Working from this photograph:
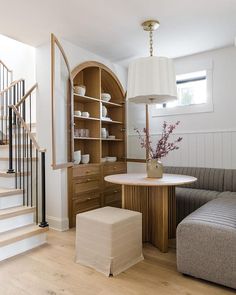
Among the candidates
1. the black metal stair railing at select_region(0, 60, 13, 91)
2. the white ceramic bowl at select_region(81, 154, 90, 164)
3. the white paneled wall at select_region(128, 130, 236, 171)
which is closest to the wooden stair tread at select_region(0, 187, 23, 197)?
the white ceramic bowl at select_region(81, 154, 90, 164)

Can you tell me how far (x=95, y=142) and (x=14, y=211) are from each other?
5.16 ft

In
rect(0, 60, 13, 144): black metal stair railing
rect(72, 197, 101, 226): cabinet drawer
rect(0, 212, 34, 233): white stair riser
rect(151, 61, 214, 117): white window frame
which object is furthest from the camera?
rect(0, 60, 13, 144): black metal stair railing

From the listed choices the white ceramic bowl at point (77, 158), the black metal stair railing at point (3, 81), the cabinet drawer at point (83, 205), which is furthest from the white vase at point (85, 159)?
the black metal stair railing at point (3, 81)

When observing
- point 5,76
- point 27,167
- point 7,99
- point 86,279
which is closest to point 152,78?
point 86,279

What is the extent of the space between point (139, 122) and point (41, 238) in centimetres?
250

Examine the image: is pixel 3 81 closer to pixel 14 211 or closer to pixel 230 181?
pixel 14 211

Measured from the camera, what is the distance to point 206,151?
3.81 meters

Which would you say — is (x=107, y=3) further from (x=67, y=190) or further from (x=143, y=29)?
(x=67, y=190)

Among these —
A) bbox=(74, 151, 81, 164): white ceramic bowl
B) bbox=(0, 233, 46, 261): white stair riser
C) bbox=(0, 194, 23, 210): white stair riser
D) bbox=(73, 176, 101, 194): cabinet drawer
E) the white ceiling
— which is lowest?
bbox=(0, 233, 46, 261): white stair riser

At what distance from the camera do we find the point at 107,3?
246 centimetres

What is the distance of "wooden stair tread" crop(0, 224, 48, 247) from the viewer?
7.93 ft

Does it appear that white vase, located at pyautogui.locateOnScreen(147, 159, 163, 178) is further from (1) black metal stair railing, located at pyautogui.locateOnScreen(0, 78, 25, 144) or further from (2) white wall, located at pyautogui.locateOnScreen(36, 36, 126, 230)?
(1) black metal stair railing, located at pyautogui.locateOnScreen(0, 78, 25, 144)

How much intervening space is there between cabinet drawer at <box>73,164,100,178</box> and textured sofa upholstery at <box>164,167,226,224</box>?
1092 mm

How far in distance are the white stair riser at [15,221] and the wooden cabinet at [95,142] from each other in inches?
23.1
